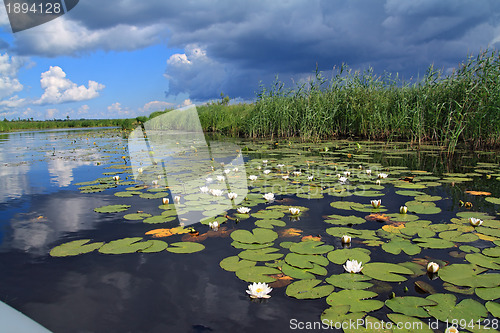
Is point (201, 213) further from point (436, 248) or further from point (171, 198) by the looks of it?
point (436, 248)

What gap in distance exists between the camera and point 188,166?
541 cm

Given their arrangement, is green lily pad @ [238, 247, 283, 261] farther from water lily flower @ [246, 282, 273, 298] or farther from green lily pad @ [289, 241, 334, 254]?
water lily flower @ [246, 282, 273, 298]

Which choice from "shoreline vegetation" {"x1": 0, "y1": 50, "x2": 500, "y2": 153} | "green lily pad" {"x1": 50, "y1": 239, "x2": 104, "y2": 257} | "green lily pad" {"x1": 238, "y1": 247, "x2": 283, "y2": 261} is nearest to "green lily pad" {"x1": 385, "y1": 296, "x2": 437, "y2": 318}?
"green lily pad" {"x1": 238, "y1": 247, "x2": 283, "y2": 261}

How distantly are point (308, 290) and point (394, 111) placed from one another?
7.85 metres

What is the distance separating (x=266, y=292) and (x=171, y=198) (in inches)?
84.4

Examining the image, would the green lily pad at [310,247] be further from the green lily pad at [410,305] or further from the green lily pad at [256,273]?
the green lily pad at [410,305]

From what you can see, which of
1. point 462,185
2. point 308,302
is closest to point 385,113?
point 462,185

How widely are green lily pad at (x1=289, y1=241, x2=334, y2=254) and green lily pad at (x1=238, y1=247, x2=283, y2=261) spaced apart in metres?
0.13

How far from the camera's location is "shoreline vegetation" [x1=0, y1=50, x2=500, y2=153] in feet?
20.7

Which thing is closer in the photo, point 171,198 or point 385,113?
point 171,198

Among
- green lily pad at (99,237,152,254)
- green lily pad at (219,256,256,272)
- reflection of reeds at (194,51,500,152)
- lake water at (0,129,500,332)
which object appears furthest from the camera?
reflection of reeds at (194,51,500,152)

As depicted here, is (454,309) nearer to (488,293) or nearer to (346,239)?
(488,293)

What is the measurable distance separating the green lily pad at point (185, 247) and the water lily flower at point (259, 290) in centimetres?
65

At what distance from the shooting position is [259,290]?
1.48 m
